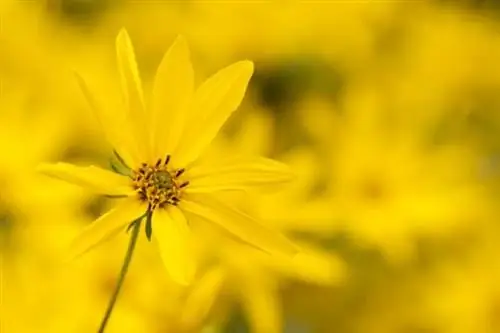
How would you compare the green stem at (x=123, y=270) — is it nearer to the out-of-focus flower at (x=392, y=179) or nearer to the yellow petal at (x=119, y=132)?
the yellow petal at (x=119, y=132)

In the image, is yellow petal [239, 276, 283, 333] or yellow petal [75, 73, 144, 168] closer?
yellow petal [75, 73, 144, 168]

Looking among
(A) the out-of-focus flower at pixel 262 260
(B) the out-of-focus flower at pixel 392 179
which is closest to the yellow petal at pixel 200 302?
(A) the out-of-focus flower at pixel 262 260

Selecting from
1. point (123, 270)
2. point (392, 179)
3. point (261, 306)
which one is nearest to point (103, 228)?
point (123, 270)

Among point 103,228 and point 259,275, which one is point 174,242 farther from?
point 259,275

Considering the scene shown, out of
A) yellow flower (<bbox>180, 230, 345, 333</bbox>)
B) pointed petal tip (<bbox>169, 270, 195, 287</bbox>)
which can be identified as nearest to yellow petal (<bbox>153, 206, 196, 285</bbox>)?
pointed petal tip (<bbox>169, 270, 195, 287</bbox>)

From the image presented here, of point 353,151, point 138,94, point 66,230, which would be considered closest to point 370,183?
point 353,151

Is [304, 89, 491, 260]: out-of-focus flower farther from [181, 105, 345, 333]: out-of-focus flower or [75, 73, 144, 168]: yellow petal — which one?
[75, 73, 144, 168]: yellow petal
